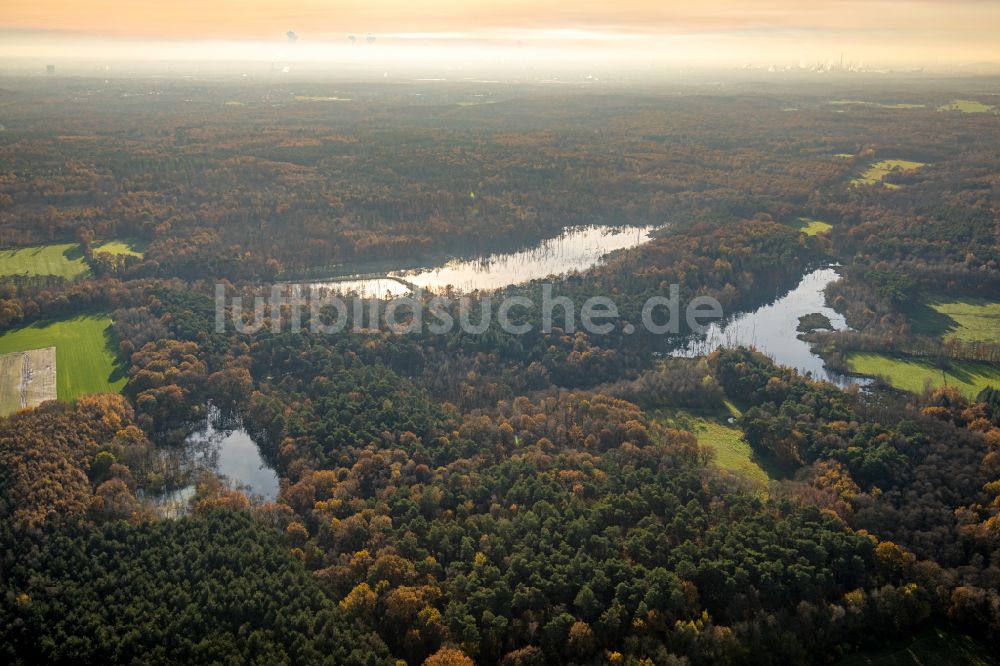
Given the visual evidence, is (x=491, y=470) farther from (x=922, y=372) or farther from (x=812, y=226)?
(x=812, y=226)

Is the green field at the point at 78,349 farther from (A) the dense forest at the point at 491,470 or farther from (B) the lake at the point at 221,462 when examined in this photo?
(B) the lake at the point at 221,462

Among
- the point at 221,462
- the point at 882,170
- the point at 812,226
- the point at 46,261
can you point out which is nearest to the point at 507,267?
the point at 812,226

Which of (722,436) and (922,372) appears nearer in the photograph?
(722,436)

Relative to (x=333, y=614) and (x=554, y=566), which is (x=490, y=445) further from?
(x=333, y=614)

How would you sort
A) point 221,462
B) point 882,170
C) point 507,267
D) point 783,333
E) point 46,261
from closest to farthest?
point 221,462
point 783,333
point 46,261
point 507,267
point 882,170

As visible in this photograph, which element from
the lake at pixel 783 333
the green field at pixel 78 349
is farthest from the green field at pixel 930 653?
the green field at pixel 78 349

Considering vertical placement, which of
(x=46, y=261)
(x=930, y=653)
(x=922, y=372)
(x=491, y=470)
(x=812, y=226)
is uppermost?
(x=812, y=226)

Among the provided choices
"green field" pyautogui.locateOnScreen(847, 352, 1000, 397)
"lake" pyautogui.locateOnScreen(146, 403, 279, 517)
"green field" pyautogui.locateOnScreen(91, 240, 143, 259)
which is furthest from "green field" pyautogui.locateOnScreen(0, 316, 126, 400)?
"green field" pyautogui.locateOnScreen(847, 352, 1000, 397)

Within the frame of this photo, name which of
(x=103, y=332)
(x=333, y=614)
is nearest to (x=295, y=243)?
(x=103, y=332)
